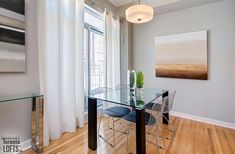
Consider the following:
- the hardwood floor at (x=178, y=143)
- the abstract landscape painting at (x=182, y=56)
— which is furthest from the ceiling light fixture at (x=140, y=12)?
the hardwood floor at (x=178, y=143)

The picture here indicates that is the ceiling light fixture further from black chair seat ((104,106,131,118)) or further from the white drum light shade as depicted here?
black chair seat ((104,106,131,118))

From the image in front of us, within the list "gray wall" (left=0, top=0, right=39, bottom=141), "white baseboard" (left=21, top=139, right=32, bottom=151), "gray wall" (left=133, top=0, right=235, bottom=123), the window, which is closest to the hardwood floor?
"white baseboard" (left=21, top=139, right=32, bottom=151)

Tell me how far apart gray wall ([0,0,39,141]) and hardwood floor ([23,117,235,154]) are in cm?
39

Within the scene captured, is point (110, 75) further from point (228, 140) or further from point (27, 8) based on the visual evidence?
point (228, 140)

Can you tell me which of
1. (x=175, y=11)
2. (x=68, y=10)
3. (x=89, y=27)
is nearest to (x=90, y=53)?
(x=89, y=27)

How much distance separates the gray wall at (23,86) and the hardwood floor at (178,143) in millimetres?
387

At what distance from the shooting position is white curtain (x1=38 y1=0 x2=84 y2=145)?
207 centimetres

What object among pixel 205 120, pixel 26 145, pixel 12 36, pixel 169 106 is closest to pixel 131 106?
pixel 169 106

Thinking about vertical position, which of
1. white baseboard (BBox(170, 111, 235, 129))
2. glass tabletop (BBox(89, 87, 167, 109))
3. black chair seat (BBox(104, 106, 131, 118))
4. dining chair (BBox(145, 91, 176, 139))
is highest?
glass tabletop (BBox(89, 87, 167, 109))

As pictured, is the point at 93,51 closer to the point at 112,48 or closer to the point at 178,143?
the point at 112,48

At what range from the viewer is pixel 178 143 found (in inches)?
85.8

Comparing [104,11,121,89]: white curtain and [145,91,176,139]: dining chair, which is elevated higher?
[104,11,121,89]: white curtain

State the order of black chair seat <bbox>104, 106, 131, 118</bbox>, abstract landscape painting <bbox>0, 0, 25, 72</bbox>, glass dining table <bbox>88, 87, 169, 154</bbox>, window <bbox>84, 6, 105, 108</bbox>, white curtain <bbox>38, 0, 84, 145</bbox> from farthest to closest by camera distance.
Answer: window <bbox>84, 6, 105, 108</bbox> < black chair seat <bbox>104, 106, 131, 118</bbox> < white curtain <bbox>38, 0, 84, 145</bbox> < abstract landscape painting <bbox>0, 0, 25, 72</bbox> < glass dining table <bbox>88, 87, 169, 154</bbox>

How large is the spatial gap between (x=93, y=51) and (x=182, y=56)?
206 centimetres
